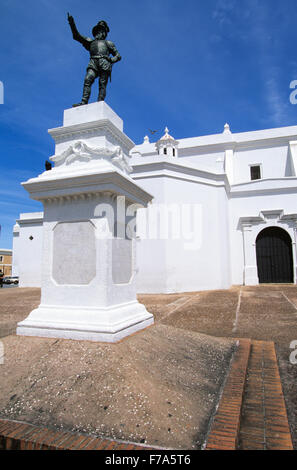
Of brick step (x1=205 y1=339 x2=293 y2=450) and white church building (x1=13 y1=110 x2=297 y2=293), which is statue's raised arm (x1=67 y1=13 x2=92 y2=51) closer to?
brick step (x1=205 y1=339 x2=293 y2=450)

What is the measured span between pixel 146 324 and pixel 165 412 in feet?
7.15

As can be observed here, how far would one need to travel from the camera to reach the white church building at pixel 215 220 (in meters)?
13.1

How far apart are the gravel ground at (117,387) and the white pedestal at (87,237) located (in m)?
0.30

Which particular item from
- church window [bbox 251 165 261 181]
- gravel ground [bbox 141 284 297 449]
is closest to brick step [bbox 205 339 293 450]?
gravel ground [bbox 141 284 297 449]

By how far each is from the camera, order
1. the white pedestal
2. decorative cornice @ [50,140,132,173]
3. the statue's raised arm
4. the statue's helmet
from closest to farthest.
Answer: the white pedestal
decorative cornice @ [50,140,132,173]
the statue's raised arm
the statue's helmet

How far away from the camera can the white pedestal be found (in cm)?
408

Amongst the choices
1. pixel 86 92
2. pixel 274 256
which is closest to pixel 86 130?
pixel 86 92

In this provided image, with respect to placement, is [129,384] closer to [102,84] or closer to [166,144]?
[102,84]

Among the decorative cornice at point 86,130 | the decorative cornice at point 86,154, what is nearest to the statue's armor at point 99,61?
the decorative cornice at point 86,130

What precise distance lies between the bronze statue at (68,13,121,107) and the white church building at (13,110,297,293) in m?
7.05

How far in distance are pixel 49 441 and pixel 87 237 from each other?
2.53 metres

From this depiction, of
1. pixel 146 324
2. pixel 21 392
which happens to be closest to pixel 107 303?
pixel 146 324

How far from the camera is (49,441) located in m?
2.28

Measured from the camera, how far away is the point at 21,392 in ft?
9.62
